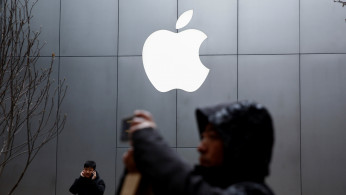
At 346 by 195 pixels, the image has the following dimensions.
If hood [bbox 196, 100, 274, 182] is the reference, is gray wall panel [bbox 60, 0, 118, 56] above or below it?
above

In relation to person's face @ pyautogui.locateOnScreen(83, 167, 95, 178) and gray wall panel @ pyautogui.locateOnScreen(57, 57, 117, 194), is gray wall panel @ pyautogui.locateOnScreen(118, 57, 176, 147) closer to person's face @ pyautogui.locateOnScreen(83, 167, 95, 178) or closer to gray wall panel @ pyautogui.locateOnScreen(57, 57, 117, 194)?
gray wall panel @ pyautogui.locateOnScreen(57, 57, 117, 194)

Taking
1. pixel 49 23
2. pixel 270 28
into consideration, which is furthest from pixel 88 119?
pixel 270 28

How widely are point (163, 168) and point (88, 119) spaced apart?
6952 millimetres

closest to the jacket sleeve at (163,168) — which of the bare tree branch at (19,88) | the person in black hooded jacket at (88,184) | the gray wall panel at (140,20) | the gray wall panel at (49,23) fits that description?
the bare tree branch at (19,88)

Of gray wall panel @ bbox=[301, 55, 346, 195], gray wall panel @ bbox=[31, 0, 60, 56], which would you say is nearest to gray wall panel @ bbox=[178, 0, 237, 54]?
gray wall panel @ bbox=[301, 55, 346, 195]

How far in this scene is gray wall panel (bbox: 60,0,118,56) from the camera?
8.20 m

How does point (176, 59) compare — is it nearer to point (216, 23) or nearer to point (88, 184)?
point (216, 23)

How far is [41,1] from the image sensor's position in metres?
8.38

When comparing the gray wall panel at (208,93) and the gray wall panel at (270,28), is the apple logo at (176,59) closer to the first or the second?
the gray wall panel at (208,93)

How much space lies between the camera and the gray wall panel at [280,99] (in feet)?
25.5

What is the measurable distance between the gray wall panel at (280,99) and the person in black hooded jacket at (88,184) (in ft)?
8.06

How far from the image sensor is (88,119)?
26.9ft

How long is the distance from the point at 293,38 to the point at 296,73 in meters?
0.52

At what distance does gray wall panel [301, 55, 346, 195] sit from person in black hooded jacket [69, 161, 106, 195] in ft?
9.80
